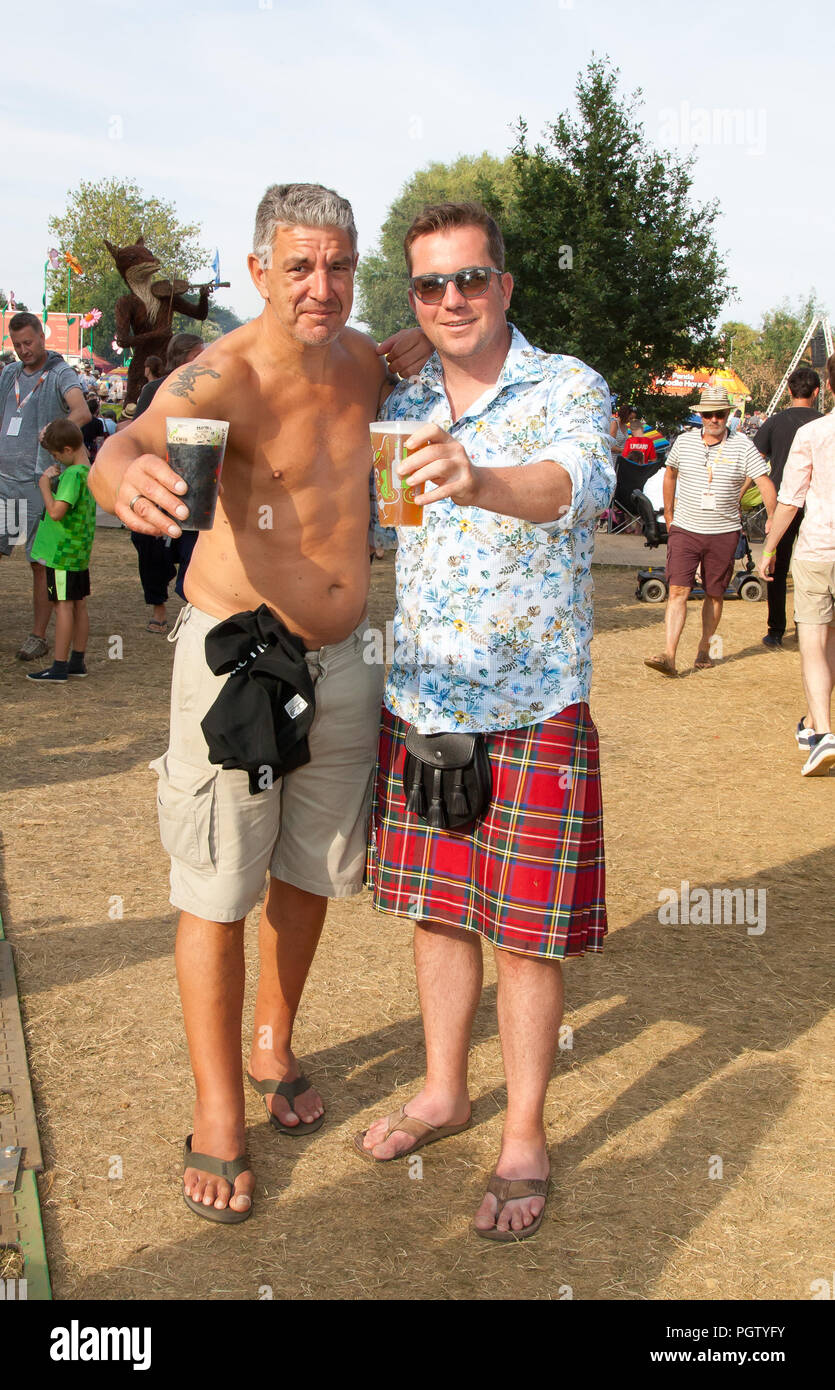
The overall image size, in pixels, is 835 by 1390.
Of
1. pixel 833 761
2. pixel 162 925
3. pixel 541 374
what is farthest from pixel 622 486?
pixel 541 374

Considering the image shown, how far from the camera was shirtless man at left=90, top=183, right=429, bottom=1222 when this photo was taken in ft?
8.96

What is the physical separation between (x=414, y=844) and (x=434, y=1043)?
556mm

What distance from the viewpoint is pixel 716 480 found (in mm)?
9117

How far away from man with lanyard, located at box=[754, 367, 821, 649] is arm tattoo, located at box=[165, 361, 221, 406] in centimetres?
823

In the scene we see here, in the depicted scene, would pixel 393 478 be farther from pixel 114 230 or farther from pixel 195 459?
pixel 114 230

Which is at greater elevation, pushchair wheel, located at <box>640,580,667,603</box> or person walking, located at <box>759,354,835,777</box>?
person walking, located at <box>759,354,835,777</box>

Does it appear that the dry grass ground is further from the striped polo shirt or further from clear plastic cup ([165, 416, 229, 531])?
the striped polo shirt

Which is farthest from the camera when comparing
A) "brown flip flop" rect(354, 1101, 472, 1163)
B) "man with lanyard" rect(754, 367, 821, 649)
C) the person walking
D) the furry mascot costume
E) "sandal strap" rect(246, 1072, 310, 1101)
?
the furry mascot costume

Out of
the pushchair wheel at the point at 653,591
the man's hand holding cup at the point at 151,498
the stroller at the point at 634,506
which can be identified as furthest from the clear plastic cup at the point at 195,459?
the pushchair wheel at the point at 653,591

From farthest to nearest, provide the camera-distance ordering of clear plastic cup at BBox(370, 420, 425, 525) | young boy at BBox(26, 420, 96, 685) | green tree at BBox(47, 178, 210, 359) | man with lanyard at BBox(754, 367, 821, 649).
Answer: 1. green tree at BBox(47, 178, 210, 359)
2. man with lanyard at BBox(754, 367, 821, 649)
3. young boy at BBox(26, 420, 96, 685)
4. clear plastic cup at BBox(370, 420, 425, 525)

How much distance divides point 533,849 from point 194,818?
79cm

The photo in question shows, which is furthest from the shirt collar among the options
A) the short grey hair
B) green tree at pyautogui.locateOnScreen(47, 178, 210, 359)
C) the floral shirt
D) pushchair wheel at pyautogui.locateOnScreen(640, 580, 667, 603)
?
green tree at pyautogui.locateOnScreen(47, 178, 210, 359)

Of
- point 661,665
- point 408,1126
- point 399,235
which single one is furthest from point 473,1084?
point 399,235

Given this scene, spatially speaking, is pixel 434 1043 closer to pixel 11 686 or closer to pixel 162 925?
pixel 162 925
